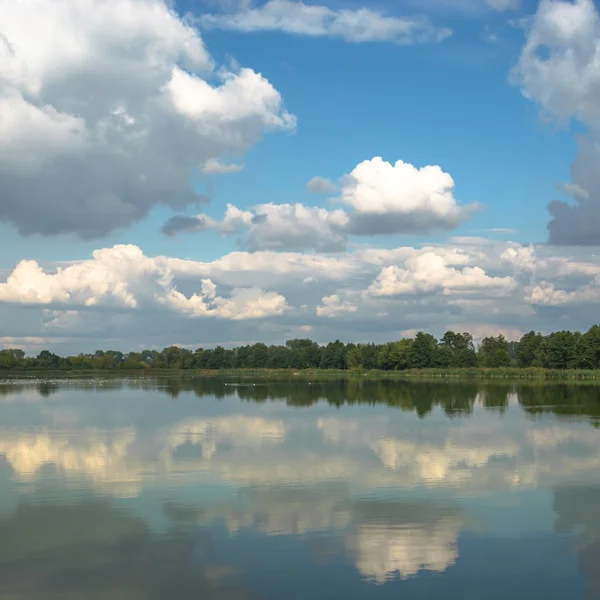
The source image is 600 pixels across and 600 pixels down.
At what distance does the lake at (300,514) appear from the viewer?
14422 mm

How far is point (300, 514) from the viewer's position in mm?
19703

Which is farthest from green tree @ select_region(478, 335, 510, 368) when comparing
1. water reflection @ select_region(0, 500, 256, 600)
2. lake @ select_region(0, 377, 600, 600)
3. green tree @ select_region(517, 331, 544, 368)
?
water reflection @ select_region(0, 500, 256, 600)

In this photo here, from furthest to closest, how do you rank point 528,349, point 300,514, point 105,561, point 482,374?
point 528,349
point 482,374
point 300,514
point 105,561

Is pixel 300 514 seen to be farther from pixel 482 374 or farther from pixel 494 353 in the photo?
pixel 494 353

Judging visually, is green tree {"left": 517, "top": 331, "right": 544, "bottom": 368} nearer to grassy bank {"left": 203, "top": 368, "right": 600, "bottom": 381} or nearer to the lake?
grassy bank {"left": 203, "top": 368, "right": 600, "bottom": 381}

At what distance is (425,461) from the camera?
Answer: 29141mm

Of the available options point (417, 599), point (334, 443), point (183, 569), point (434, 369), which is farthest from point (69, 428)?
point (434, 369)

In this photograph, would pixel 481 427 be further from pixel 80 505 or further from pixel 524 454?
pixel 80 505

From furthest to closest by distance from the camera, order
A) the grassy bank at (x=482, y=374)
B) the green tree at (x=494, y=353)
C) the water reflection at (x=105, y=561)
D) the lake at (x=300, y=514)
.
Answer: the green tree at (x=494, y=353), the grassy bank at (x=482, y=374), the lake at (x=300, y=514), the water reflection at (x=105, y=561)

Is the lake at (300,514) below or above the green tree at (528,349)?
below

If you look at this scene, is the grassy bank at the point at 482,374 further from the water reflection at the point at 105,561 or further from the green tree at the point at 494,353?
the water reflection at the point at 105,561

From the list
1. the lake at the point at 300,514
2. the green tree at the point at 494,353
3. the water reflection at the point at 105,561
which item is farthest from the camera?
the green tree at the point at 494,353

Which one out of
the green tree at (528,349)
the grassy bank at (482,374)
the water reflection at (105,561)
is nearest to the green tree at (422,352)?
the grassy bank at (482,374)

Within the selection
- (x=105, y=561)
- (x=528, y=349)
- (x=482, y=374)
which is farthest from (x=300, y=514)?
(x=528, y=349)
